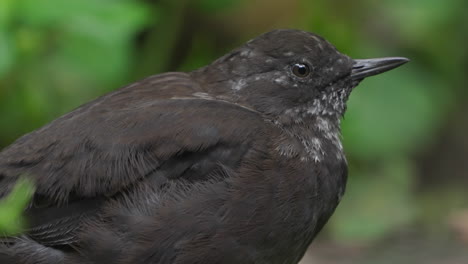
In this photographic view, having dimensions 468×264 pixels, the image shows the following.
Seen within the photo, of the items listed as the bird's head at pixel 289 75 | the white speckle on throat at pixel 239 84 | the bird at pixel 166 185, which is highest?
the bird's head at pixel 289 75

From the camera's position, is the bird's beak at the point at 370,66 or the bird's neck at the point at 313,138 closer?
the bird's neck at the point at 313,138

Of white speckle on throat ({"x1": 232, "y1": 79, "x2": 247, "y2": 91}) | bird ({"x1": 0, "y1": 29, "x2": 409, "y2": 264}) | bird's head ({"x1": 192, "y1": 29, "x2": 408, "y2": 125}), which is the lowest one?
bird ({"x1": 0, "y1": 29, "x2": 409, "y2": 264})

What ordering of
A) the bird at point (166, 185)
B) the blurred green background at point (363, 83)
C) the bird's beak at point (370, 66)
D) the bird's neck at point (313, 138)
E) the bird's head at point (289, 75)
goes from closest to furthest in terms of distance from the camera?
the bird at point (166, 185)
the bird's neck at point (313, 138)
the bird's head at point (289, 75)
the bird's beak at point (370, 66)
the blurred green background at point (363, 83)

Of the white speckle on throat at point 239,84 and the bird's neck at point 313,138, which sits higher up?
the white speckle on throat at point 239,84

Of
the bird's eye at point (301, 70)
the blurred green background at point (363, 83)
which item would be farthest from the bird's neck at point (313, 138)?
the blurred green background at point (363, 83)

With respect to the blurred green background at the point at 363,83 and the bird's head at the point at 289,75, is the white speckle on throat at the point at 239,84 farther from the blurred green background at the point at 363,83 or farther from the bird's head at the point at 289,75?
the blurred green background at the point at 363,83

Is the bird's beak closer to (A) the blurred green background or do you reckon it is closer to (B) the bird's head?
(B) the bird's head

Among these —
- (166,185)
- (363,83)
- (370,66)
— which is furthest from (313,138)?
(363,83)

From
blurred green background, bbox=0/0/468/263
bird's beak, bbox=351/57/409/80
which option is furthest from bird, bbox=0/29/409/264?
blurred green background, bbox=0/0/468/263
